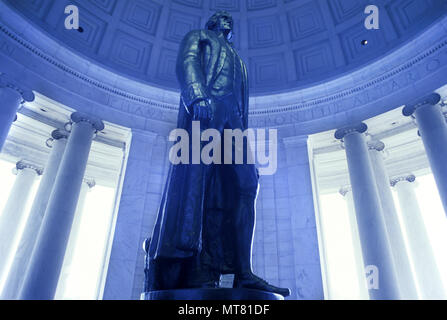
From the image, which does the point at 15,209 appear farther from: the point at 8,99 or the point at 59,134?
the point at 8,99

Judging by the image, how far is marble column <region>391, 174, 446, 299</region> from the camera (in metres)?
19.4

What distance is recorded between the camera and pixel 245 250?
4.99 metres

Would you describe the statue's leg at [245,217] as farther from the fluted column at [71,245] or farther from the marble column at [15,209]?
the marble column at [15,209]

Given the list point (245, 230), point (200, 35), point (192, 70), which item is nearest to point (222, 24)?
point (200, 35)

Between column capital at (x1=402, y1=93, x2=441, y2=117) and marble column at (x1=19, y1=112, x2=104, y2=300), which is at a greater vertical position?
column capital at (x1=402, y1=93, x2=441, y2=117)

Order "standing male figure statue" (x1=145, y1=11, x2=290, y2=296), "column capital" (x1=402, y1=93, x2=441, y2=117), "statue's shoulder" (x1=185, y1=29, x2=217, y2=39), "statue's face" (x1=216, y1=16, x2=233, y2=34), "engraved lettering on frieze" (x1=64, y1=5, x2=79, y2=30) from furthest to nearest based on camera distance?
"engraved lettering on frieze" (x1=64, y1=5, x2=79, y2=30)
"column capital" (x1=402, y1=93, x2=441, y2=117)
"statue's face" (x1=216, y1=16, x2=233, y2=34)
"statue's shoulder" (x1=185, y1=29, x2=217, y2=39)
"standing male figure statue" (x1=145, y1=11, x2=290, y2=296)

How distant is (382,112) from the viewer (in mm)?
16297

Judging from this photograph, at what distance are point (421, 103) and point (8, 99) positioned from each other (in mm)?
18953

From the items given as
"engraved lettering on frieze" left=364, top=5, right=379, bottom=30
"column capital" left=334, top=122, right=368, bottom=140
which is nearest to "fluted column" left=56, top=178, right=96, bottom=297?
"column capital" left=334, top=122, right=368, bottom=140

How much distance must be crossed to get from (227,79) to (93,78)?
14.4 metres

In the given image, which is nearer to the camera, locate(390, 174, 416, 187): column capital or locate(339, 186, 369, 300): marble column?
locate(339, 186, 369, 300): marble column

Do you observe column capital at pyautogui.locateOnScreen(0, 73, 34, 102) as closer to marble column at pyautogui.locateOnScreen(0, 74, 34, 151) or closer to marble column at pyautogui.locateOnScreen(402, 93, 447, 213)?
marble column at pyautogui.locateOnScreen(0, 74, 34, 151)

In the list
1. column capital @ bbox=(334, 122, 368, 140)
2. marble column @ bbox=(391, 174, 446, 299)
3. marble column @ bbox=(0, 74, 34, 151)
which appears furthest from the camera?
marble column @ bbox=(391, 174, 446, 299)
